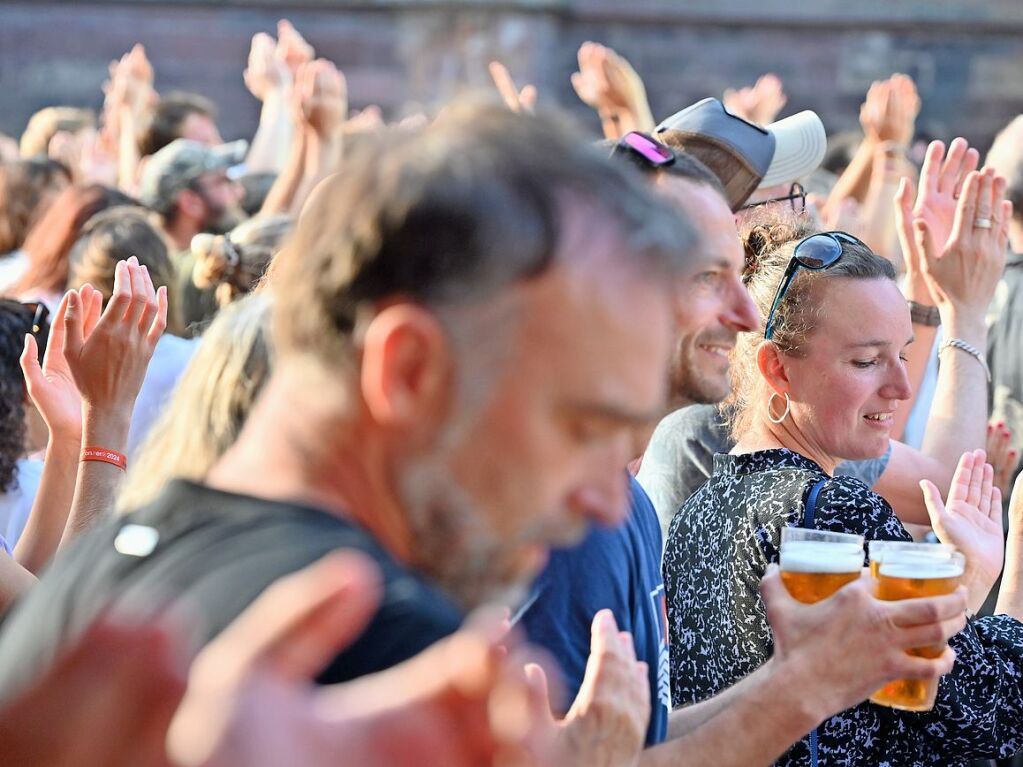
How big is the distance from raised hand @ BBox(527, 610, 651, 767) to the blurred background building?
44.8 feet

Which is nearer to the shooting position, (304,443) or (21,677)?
(21,677)

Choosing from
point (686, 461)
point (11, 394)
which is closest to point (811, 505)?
point (686, 461)

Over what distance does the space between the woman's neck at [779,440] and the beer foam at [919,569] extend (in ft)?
2.36

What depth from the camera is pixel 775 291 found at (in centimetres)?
274

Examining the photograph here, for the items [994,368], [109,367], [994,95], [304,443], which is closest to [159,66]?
[994,95]

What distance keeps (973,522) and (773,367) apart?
1.46 ft

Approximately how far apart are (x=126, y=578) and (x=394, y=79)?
14572mm

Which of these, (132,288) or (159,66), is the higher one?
(132,288)

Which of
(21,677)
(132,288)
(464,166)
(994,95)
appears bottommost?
(994,95)

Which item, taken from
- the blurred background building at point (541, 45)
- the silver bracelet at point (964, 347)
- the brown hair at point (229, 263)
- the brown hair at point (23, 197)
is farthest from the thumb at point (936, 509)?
the blurred background building at point (541, 45)

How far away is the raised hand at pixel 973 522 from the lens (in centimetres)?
253

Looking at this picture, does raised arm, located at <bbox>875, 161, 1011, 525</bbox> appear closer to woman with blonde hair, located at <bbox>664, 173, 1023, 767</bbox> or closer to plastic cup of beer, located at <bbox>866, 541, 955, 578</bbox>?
woman with blonde hair, located at <bbox>664, 173, 1023, 767</bbox>

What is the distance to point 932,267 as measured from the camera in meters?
3.45

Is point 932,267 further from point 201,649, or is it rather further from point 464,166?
point 201,649
